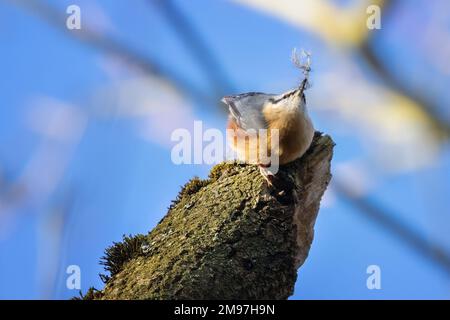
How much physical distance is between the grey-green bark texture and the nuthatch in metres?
0.06

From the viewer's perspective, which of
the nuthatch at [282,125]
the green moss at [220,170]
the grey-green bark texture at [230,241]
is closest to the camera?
the grey-green bark texture at [230,241]

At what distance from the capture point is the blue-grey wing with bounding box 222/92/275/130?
290 cm

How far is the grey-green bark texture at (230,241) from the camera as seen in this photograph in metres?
2.17

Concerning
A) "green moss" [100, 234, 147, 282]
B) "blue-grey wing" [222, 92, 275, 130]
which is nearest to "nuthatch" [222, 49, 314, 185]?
"blue-grey wing" [222, 92, 275, 130]

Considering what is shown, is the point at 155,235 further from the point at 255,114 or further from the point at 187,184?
the point at 255,114

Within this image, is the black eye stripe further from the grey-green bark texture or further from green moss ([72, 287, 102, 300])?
green moss ([72, 287, 102, 300])

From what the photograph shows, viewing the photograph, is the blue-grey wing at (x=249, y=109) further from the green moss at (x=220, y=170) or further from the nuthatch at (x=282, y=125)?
the green moss at (x=220, y=170)

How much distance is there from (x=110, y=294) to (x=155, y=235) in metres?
0.38

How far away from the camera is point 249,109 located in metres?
3.03

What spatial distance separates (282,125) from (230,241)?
0.68 metres

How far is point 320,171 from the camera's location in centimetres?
283

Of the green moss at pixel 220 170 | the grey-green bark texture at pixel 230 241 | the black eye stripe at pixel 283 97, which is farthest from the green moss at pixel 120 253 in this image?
the black eye stripe at pixel 283 97

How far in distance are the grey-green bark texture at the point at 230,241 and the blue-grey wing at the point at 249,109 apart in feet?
0.75

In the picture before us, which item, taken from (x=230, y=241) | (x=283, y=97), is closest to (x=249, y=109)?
(x=283, y=97)
